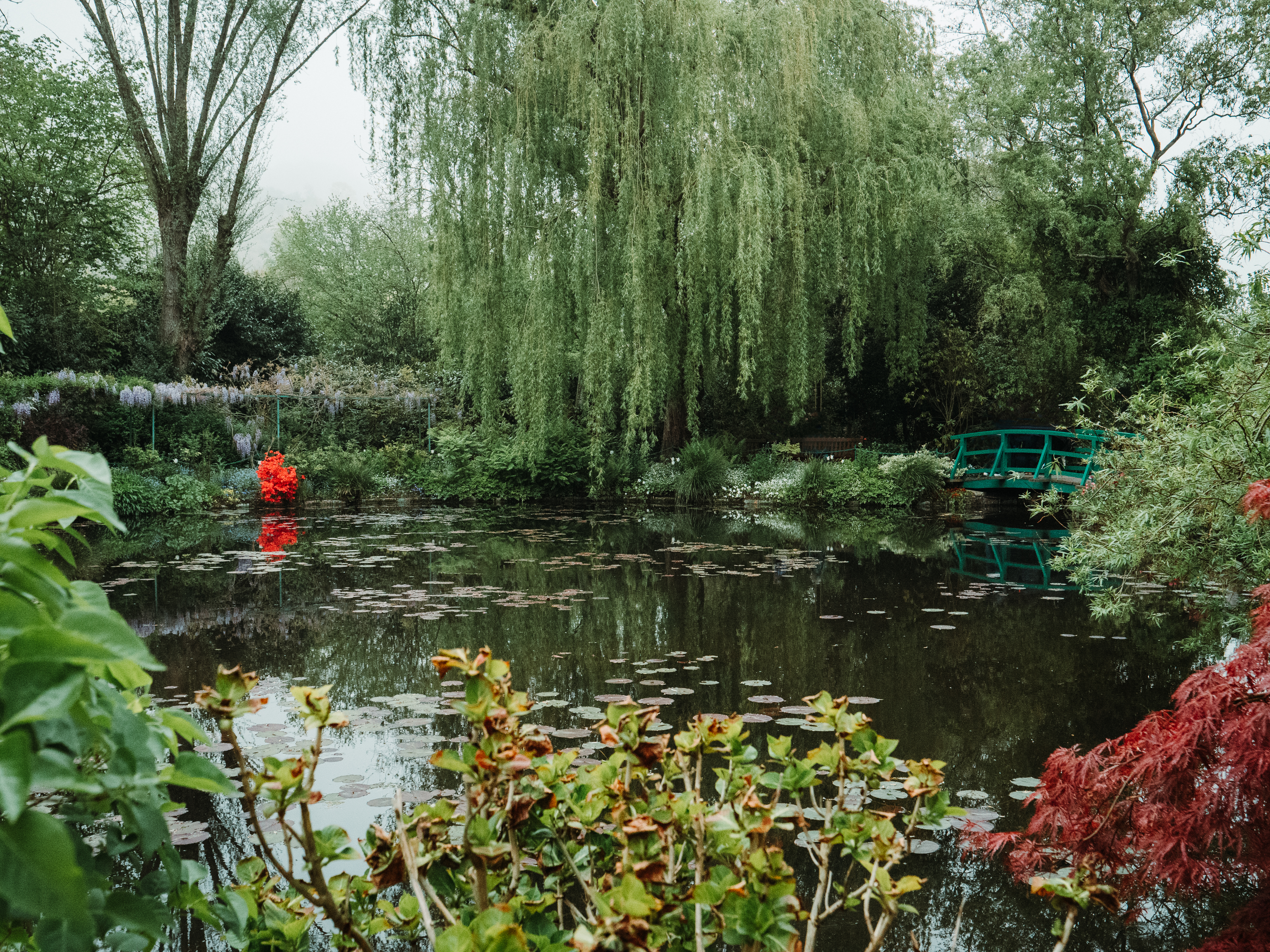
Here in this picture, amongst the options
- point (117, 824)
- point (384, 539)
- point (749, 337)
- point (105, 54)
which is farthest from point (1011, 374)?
point (105, 54)

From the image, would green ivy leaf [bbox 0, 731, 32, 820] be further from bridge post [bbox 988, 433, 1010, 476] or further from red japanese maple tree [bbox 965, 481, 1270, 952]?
bridge post [bbox 988, 433, 1010, 476]

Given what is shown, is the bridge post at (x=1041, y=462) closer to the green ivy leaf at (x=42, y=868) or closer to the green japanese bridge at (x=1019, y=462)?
the green japanese bridge at (x=1019, y=462)

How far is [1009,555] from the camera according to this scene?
958 cm

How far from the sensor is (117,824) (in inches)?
40.1

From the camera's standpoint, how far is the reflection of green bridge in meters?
7.89

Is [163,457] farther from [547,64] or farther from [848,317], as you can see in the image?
[848,317]

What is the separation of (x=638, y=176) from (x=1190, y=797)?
35.4 feet

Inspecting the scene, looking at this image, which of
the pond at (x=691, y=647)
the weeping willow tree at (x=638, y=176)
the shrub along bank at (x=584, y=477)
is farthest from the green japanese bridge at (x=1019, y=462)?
the pond at (x=691, y=647)

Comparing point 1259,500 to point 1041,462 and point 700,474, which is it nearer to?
point 700,474

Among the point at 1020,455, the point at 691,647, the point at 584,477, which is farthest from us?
the point at 1020,455

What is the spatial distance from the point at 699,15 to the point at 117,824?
38.6ft

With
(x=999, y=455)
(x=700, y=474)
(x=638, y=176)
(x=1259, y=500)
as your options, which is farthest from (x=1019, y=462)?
(x=1259, y=500)

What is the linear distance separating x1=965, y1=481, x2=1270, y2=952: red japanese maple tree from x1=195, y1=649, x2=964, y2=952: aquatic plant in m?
0.54

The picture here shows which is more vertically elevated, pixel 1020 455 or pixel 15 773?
pixel 15 773
